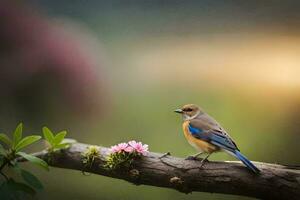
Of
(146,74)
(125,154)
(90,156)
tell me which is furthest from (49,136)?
(146,74)

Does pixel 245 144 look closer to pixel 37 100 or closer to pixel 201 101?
pixel 201 101

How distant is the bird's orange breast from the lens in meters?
1.67

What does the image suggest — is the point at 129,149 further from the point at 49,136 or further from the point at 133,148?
the point at 49,136

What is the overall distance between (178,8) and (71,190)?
2.16 feet

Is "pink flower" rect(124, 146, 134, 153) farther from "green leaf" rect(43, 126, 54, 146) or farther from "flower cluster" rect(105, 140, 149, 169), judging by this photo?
"green leaf" rect(43, 126, 54, 146)

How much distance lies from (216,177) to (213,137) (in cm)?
12

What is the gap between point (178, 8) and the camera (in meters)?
1.89

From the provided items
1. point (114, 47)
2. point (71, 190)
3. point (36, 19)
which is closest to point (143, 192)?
point (71, 190)

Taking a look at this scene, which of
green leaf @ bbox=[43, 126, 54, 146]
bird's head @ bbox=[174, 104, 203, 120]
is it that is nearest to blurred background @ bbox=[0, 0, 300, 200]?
bird's head @ bbox=[174, 104, 203, 120]

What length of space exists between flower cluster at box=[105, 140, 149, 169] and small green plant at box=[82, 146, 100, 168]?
2.3 inches

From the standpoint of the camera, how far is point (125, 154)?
169 cm

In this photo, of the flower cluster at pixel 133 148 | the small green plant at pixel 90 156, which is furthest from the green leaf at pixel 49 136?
the flower cluster at pixel 133 148

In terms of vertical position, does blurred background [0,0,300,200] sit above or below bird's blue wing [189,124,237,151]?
above

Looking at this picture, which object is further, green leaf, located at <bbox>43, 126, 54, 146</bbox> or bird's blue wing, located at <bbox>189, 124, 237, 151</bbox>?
green leaf, located at <bbox>43, 126, 54, 146</bbox>
